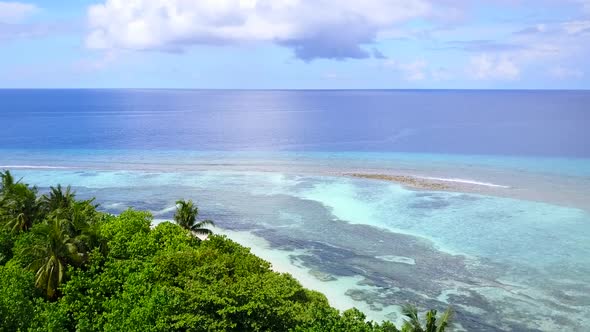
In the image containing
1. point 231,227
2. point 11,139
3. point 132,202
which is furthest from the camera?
point 11,139

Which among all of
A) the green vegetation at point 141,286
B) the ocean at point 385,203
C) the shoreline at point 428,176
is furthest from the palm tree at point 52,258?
the shoreline at point 428,176

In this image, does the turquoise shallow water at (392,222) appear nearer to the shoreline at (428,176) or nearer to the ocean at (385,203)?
the ocean at (385,203)

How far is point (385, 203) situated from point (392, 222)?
8364 millimetres

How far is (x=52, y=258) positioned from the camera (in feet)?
99.7

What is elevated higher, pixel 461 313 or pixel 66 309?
pixel 66 309

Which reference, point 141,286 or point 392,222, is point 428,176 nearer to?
point 392,222

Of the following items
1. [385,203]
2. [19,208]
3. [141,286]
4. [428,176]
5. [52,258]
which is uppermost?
[19,208]

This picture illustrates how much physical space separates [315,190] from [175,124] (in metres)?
115

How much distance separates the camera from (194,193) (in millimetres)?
74312

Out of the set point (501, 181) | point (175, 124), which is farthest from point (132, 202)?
point (175, 124)

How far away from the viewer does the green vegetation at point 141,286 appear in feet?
83.3

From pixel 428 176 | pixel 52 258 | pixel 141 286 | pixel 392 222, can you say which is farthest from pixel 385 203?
pixel 52 258

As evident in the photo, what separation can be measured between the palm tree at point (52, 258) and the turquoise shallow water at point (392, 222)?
67.4ft

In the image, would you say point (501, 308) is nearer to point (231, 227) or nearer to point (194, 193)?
point (231, 227)
